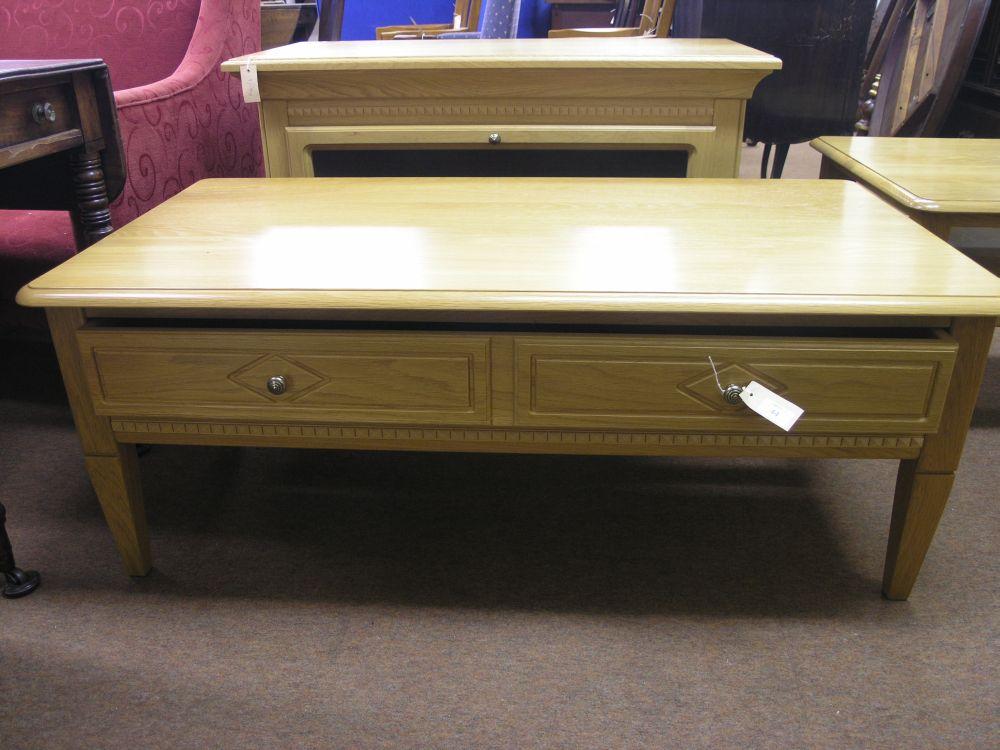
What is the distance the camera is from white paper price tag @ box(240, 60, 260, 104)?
56.9 inches

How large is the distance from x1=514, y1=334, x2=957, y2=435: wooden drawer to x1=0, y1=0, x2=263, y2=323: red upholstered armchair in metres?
0.98

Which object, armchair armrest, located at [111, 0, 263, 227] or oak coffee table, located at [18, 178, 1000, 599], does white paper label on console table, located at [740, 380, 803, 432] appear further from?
armchair armrest, located at [111, 0, 263, 227]

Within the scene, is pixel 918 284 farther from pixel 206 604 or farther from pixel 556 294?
pixel 206 604

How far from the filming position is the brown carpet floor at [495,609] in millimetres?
833

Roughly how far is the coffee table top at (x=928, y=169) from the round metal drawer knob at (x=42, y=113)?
1.23 m

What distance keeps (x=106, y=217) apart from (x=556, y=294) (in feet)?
2.67

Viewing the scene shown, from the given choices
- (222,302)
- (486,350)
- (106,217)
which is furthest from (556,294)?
(106,217)

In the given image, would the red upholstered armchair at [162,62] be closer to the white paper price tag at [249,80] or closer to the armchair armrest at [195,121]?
the armchair armrest at [195,121]

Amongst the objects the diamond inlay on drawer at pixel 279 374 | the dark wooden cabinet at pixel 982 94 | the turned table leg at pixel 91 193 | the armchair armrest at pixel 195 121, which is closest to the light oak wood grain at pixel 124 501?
the diamond inlay on drawer at pixel 279 374

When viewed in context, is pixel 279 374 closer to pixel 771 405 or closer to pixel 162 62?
pixel 771 405

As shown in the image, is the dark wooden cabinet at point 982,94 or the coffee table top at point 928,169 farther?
the dark wooden cabinet at point 982,94

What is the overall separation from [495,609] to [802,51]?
196cm

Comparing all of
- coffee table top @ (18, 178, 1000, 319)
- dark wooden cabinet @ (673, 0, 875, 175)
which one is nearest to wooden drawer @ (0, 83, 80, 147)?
coffee table top @ (18, 178, 1000, 319)

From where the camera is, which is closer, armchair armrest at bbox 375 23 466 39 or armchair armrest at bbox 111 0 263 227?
armchair armrest at bbox 111 0 263 227
